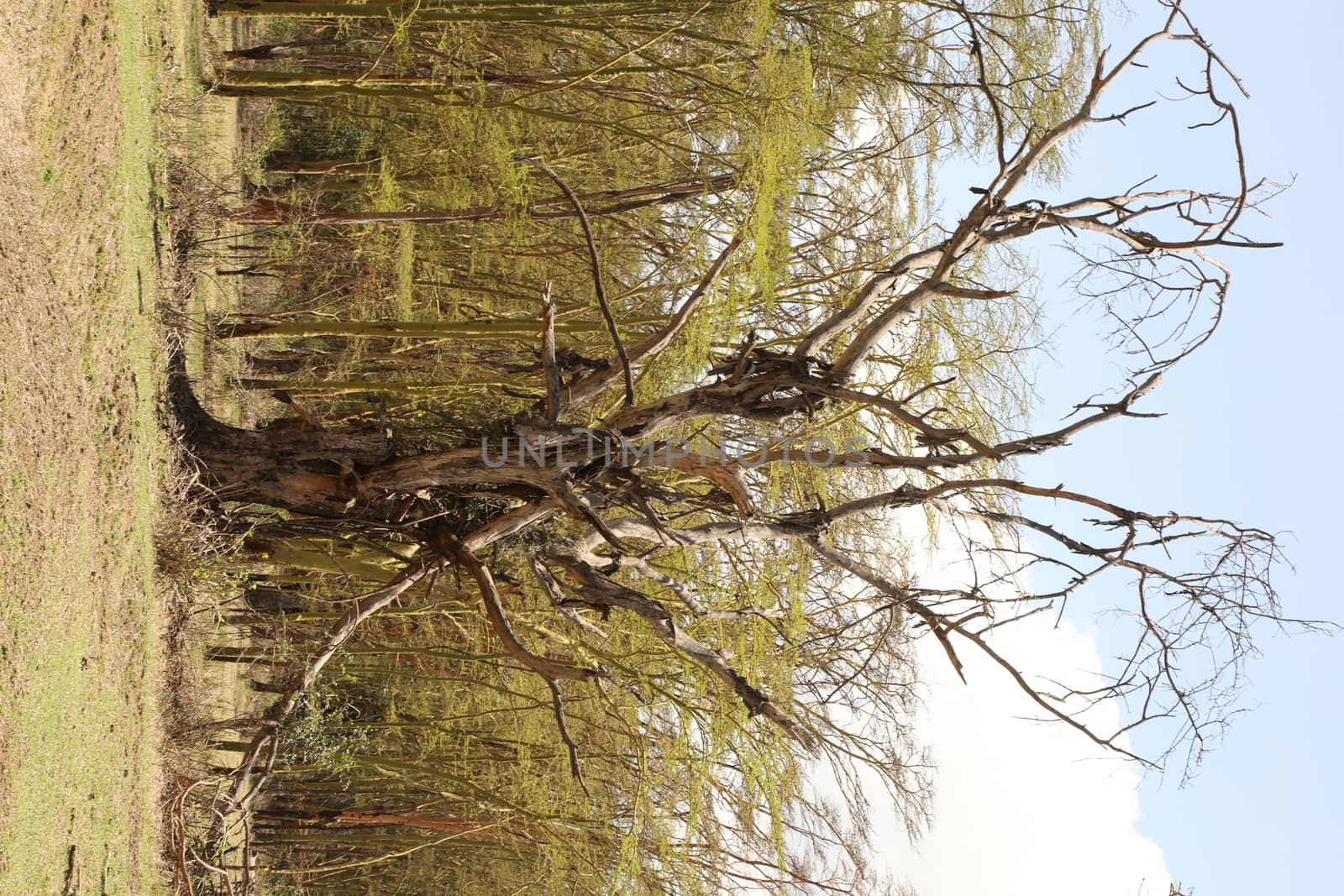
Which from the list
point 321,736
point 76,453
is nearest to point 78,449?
point 76,453

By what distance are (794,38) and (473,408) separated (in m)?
2.93

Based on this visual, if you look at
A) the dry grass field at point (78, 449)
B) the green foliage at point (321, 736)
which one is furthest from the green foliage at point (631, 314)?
the dry grass field at point (78, 449)

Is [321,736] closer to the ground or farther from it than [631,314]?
closer to the ground

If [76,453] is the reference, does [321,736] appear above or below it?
below

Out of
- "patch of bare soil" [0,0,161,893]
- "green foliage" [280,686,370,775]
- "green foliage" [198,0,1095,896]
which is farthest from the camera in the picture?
"green foliage" [280,686,370,775]

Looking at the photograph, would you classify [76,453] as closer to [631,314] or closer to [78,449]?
[78,449]

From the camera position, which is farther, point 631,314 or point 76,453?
point 631,314

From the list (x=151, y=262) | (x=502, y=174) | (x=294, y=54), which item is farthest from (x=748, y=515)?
(x=294, y=54)

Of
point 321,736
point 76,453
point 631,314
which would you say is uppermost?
point 631,314

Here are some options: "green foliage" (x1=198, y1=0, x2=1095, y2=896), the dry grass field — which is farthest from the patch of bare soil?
"green foliage" (x1=198, y1=0, x2=1095, y2=896)

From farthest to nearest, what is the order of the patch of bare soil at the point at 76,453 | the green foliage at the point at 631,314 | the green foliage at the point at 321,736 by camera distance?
the green foliage at the point at 321,736, the green foliage at the point at 631,314, the patch of bare soil at the point at 76,453

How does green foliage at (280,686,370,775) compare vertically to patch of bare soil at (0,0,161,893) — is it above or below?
below

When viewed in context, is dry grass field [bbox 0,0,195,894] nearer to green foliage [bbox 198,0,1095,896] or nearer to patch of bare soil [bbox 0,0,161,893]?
patch of bare soil [bbox 0,0,161,893]

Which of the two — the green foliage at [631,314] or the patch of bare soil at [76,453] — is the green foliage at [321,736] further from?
the patch of bare soil at [76,453]
